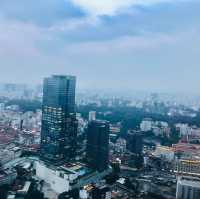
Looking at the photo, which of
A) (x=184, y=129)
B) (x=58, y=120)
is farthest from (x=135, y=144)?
(x=184, y=129)

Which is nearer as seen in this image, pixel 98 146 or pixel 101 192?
pixel 101 192

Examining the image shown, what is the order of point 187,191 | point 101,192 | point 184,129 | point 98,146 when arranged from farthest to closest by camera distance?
point 184,129 → point 98,146 → point 101,192 → point 187,191

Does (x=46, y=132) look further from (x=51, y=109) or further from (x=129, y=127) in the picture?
(x=129, y=127)

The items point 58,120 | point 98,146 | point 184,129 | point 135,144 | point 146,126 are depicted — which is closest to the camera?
point 98,146

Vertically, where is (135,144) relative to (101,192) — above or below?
above

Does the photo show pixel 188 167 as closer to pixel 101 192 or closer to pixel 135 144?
pixel 135 144

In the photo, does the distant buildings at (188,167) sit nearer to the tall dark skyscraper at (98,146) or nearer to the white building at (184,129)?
the tall dark skyscraper at (98,146)

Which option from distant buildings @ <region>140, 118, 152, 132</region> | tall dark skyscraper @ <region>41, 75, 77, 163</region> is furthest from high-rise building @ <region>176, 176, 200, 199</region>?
distant buildings @ <region>140, 118, 152, 132</region>
